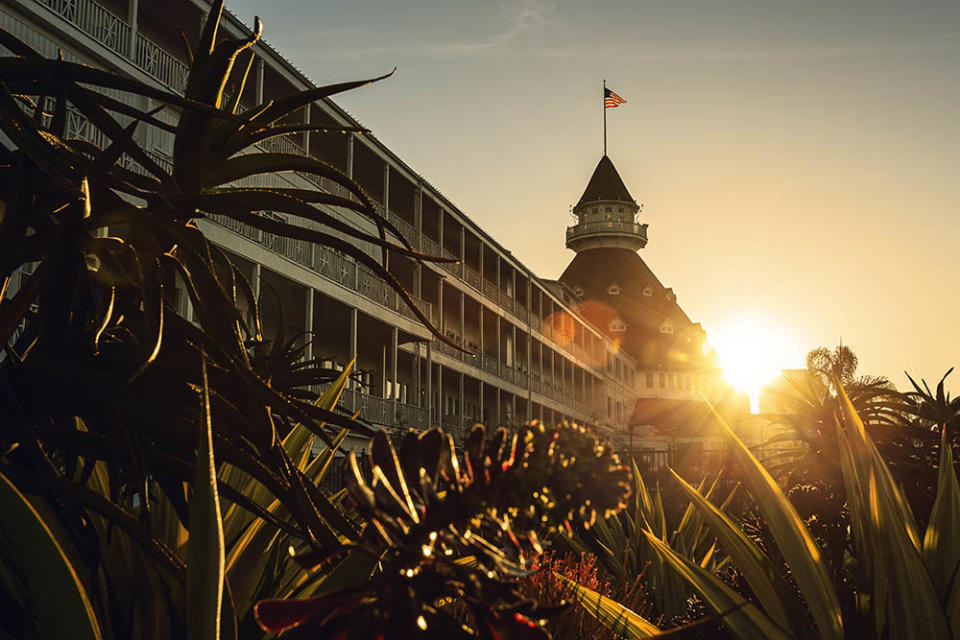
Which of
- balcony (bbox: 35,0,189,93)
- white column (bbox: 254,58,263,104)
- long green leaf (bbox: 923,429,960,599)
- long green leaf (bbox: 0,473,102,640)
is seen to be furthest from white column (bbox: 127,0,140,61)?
long green leaf (bbox: 0,473,102,640)

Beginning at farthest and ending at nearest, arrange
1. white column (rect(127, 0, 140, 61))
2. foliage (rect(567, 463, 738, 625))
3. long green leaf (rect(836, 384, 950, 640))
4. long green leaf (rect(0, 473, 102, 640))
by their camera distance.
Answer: white column (rect(127, 0, 140, 61))
foliage (rect(567, 463, 738, 625))
long green leaf (rect(836, 384, 950, 640))
long green leaf (rect(0, 473, 102, 640))

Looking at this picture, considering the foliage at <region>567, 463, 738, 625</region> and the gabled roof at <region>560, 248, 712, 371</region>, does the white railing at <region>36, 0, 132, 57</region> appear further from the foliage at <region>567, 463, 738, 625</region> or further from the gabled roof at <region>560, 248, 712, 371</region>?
the gabled roof at <region>560, 248, 712, 371</region>

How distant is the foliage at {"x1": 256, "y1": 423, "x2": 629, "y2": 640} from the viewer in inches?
26.7

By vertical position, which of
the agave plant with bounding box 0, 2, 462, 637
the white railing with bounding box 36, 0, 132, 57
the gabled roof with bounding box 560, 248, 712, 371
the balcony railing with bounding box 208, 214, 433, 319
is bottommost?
the agave plant with bounding box 0, 2, 462, 637

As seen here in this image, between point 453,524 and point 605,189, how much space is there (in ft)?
307

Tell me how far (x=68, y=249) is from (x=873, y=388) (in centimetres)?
962

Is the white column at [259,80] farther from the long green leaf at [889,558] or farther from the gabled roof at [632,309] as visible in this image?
the gabled roof at [632,309]

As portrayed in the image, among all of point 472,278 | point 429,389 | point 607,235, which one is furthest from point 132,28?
point 607,235

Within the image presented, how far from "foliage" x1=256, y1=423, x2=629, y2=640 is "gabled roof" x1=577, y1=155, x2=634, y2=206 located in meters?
92.6

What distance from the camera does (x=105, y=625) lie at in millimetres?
2186

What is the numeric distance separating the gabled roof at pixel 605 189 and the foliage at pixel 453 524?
9264cm

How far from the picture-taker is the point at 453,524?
Answer: 0.76 meters

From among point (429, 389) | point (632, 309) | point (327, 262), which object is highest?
point (632, 309)

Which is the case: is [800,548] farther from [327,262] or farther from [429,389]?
[429,389]
